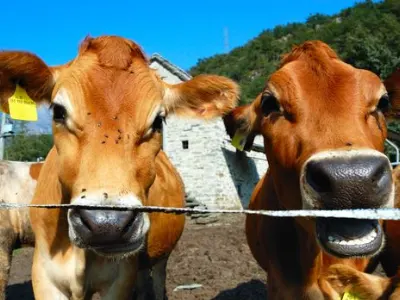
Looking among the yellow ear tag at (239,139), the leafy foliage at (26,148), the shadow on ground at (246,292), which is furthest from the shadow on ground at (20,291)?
the leafy foliage at (26,148)

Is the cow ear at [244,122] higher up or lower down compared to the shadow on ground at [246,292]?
higher up

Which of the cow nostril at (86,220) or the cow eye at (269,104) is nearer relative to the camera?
the cow nostril at (86,220)

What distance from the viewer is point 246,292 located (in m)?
7.01

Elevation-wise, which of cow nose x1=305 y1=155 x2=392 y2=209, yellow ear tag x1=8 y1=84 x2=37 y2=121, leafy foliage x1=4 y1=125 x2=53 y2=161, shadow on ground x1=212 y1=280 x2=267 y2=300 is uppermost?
leafy foliage x1=4 y1=125 x2=53 y2=161

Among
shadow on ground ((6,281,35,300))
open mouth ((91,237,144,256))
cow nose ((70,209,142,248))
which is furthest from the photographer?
shadow on ground ((6,281,35,300))

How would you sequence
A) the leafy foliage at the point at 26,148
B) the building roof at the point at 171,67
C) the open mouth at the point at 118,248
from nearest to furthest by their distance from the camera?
the open mouth at the point at 118,248
the building roof at the point at 171,67
the leafy foliage at the point at 26,148

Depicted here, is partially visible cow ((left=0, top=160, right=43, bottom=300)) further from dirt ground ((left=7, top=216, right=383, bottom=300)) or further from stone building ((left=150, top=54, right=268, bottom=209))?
stone building ((left=150, top=54, right=268, bottom=209))

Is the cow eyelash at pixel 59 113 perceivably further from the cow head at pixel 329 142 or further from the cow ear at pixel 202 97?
the cow head at pixel 329 142

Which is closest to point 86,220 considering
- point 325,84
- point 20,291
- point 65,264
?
point 65,264

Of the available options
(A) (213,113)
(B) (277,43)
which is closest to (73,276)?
(A) (213,113)

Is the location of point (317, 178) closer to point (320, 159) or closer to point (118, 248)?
point (320, 159)

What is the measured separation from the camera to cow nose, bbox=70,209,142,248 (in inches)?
102

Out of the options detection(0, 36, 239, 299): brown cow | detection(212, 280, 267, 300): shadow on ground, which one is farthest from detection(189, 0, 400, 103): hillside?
detection(0, 36, 239, 299): brown cow

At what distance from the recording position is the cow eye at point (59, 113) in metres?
3.23
